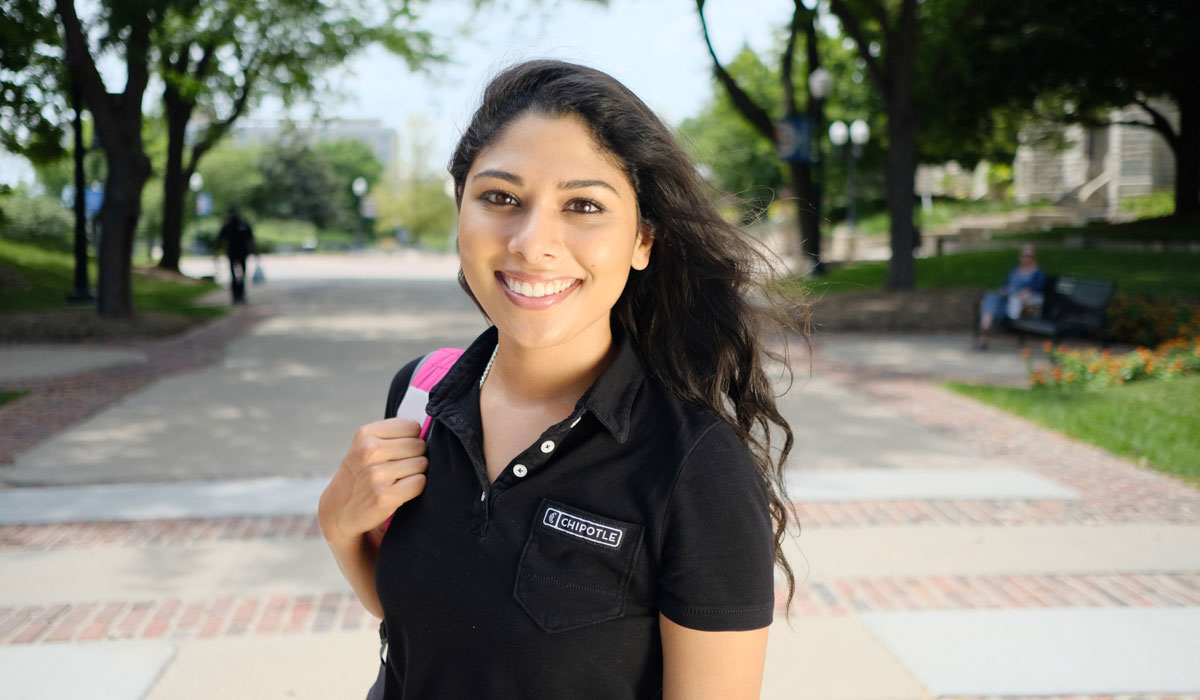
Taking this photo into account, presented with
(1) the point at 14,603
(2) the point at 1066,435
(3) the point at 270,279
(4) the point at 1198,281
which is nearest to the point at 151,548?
(1) the point at 14,603

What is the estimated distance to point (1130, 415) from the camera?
8.43 metres

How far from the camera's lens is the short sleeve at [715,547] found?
1435 mm

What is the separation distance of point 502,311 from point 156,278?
23407 mm

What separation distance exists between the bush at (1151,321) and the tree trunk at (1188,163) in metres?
14.9

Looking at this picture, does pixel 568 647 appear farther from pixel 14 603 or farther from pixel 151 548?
pixel 151 548

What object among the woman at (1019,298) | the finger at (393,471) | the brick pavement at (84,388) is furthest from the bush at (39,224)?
the finger at (393,471)

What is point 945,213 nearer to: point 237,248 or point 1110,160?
point 1110,160

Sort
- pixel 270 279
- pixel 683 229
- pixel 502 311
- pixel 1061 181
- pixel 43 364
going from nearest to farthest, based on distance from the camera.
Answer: pixel 502 311, pixel 683 229, pixel 43 364, pixel 270 279, pixel 1061 181

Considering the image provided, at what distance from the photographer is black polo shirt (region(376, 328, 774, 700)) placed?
4.73 ft

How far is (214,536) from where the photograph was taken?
212 inches

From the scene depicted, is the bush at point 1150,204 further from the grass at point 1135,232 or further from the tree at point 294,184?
the tree at point 294,184

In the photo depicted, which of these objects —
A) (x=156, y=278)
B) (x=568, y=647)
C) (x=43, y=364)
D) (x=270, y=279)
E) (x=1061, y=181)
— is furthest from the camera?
(x=1061, y=181)

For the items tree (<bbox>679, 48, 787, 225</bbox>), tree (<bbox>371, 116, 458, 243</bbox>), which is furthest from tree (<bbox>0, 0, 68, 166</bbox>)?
tree (<bbox>371, 116, 458, 243</bbox>)

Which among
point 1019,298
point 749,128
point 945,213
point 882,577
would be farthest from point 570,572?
point 945,213
